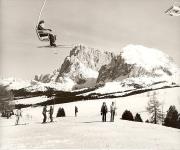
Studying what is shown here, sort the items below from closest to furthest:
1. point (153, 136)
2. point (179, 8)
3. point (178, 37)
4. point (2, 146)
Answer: point (179, 8) < point (2, 146) < point (178, 37) < point (153, 136)

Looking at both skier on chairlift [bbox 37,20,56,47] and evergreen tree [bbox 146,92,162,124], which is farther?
evergreen tree [bbox 146,92,162,124]

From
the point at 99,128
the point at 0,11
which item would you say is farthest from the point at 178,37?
the point at 0,11

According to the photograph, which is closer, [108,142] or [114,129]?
[108,142]

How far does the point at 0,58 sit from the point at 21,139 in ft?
17.6

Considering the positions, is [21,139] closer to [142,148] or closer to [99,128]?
[99,128]

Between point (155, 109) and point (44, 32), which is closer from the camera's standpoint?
point (44, 32)

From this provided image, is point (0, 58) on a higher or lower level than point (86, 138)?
higher

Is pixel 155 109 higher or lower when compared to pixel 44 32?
lower

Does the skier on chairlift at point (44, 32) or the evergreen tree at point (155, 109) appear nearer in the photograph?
the skier on chairlift at point (44, 32)

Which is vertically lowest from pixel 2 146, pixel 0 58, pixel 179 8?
pixel 2 146

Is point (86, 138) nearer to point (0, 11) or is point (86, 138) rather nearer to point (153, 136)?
point (153, 136)

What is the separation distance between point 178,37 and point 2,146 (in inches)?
476

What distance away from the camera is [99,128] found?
101 ft

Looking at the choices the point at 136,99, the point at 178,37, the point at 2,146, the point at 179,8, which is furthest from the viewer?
the point at 136,99
